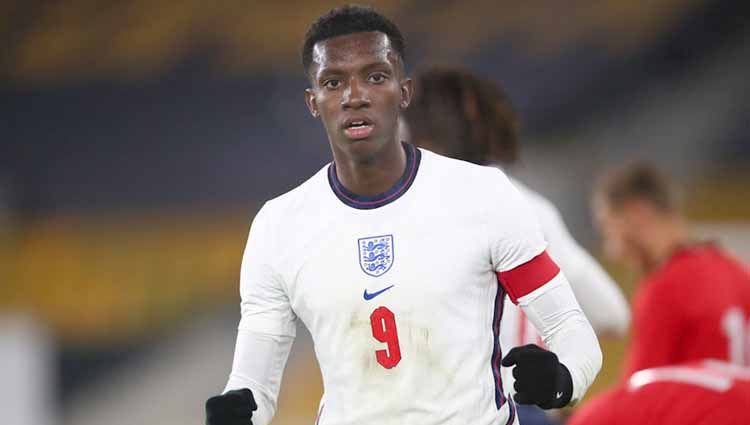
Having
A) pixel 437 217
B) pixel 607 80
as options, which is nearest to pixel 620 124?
pixel 607 80

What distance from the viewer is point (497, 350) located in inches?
82.7

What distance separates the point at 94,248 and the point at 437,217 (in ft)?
20.5

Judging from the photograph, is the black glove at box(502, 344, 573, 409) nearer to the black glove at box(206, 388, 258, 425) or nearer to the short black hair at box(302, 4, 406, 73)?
the black glove at box(206, 388, 258, 425)

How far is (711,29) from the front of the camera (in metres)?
8.30

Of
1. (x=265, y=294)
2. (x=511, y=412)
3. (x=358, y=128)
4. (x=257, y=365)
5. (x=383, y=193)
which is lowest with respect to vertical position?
(x=511, y=412)

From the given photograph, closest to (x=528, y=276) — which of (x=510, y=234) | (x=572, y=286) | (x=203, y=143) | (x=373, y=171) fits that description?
(x=510, y=234)

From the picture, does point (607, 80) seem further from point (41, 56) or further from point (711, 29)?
point (41, 56)

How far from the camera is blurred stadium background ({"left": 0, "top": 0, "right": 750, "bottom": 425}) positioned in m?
7.95

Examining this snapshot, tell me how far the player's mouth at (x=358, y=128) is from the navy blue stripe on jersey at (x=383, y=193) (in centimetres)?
10

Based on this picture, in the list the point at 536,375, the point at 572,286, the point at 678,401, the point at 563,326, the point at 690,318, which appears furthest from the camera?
the point at 690,318

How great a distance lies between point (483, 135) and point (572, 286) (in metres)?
0.43

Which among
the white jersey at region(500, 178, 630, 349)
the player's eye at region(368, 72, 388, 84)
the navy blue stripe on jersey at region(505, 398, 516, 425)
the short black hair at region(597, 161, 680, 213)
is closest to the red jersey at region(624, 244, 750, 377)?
the white jersey at region(500, 178, 630, 349)

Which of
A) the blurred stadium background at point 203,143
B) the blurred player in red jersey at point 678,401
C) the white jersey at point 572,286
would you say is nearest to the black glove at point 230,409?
the blurred player in red jersey at point 678,401

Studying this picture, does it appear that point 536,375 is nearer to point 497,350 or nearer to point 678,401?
point 497,350
